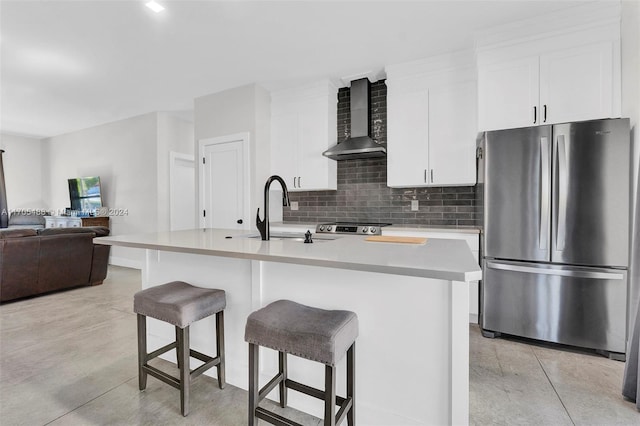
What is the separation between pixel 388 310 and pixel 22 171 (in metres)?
9.24

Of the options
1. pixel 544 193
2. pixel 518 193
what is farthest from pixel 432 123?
pixel 544 193

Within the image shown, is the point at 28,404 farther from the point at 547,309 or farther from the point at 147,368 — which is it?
the point at 547,309

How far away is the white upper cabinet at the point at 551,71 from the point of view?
2.36 metres

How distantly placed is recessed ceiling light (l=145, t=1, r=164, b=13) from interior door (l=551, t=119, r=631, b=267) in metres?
3.39

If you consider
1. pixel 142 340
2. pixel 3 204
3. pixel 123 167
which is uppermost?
pixel 123 167

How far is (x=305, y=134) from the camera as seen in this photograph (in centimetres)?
394

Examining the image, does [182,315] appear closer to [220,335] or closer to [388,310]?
[220,335]

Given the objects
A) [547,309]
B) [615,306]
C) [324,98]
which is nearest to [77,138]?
[324,98]

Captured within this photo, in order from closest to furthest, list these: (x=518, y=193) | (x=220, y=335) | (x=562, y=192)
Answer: (x=220, y=335) → (x=562, y=192) → (x=518, y=193)

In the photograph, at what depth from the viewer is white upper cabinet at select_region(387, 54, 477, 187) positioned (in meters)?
3.10

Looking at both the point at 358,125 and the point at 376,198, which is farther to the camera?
the point at 376,198

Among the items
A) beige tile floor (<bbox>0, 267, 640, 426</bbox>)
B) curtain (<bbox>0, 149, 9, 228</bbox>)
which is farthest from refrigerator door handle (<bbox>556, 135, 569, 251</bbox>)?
curtain (<bbox>0, 149, 9, 228</bbox>)

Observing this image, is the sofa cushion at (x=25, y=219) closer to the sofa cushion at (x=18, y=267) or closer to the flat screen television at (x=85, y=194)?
the flat screen television at (x=85, y=194)

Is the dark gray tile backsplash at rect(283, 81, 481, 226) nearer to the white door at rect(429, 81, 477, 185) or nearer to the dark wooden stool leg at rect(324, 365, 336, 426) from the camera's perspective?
the white door at rect(429, 81, 477, 185)
